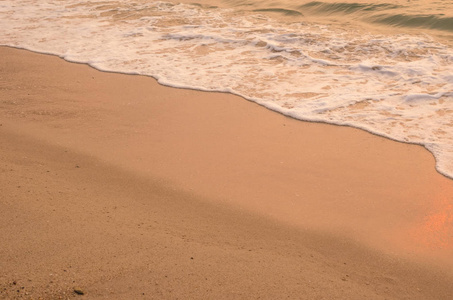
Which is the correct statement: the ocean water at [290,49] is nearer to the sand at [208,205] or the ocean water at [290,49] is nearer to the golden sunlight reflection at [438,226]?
the golden sunlight reflection at [438,226]

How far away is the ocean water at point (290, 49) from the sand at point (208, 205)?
517 millimetres

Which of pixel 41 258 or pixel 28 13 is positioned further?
pixel 28 13

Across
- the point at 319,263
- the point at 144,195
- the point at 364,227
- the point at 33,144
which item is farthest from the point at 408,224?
the point at 33,144

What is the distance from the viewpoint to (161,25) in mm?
8727

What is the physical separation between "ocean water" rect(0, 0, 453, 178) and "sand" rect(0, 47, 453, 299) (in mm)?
517

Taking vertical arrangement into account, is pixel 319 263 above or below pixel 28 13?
below

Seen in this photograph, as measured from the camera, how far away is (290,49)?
22.9 ft

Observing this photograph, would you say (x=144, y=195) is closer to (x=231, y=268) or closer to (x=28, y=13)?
(x=231, y=268)

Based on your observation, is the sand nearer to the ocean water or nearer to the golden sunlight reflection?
the golden sunlight reflection

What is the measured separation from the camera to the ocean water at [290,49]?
195 inches

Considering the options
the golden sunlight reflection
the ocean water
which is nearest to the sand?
the golden sunlight reflection

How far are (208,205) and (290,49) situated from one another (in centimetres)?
433

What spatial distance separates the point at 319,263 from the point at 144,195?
1.40 metres

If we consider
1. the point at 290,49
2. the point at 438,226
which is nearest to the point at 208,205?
the point at 438,226
